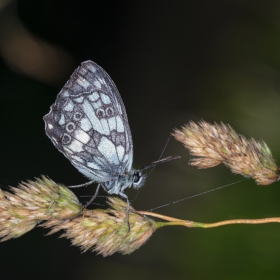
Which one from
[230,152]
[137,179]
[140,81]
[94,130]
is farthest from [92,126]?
[140,81]

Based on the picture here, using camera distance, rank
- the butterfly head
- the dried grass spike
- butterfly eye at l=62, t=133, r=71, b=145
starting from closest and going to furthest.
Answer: the dried grass spike, the butterfly head, butterfly eye at l=62, t=133, r=71, b=145

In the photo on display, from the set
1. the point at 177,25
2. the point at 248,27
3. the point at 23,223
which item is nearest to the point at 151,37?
the point at 177,25

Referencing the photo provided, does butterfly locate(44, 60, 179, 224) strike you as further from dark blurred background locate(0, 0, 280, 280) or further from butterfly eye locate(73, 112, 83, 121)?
dark blurred background locate(0, 0, 280, 280)

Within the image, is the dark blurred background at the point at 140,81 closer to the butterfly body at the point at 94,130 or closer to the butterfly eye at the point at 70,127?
the butterfly body at the point at 94,130

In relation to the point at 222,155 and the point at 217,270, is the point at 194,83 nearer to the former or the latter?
the point at 217,270

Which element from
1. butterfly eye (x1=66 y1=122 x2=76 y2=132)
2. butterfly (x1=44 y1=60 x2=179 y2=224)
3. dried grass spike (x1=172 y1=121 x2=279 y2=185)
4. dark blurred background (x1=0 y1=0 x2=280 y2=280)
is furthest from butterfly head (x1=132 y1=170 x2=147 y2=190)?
dark blurred background (x1=0 y1=0 x2=280 y2=280)

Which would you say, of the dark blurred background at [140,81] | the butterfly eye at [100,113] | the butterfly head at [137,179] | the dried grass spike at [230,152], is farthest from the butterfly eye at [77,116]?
the dark blurred background at [140,81]
